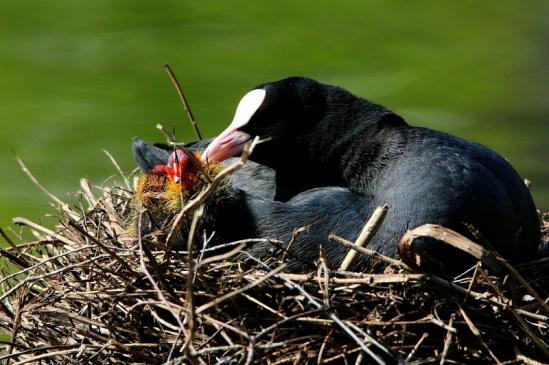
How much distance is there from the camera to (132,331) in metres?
3.22

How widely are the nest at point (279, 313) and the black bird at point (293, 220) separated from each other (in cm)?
7

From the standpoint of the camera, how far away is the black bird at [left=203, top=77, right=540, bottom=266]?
334cm

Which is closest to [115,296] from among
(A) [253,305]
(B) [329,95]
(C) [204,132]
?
(A) [253,305]

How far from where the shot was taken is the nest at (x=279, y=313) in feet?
9.88

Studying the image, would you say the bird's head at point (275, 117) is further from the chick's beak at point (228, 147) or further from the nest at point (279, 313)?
the nest at point (279, 313)

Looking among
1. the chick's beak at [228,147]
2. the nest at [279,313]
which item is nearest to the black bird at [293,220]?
the nest at [279,313]

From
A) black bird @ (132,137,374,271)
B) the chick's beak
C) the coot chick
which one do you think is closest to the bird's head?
the chick's beak

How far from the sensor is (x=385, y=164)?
3566 mm

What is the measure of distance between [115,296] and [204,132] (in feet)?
8.56

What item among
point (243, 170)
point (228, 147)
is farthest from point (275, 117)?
point (243, 170)

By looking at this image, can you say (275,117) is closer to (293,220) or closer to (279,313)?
(293,220)

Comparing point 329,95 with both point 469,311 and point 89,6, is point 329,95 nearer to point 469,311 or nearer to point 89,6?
point 469,311

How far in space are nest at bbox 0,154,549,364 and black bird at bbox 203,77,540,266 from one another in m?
0.14

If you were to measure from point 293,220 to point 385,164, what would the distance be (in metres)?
0.31
